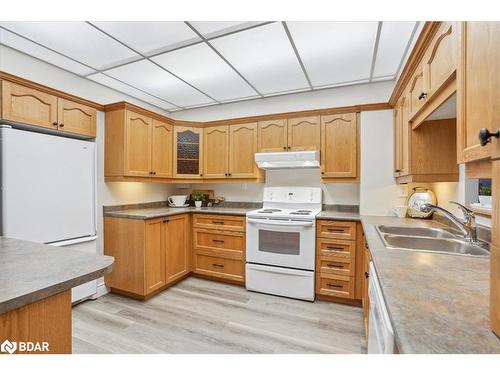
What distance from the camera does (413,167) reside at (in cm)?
191

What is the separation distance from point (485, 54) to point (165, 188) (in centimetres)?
365

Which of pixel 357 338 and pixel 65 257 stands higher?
pixel 65 257

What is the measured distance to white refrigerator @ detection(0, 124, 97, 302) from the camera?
76.6 inches

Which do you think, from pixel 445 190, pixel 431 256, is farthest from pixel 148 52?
pixel 445 190

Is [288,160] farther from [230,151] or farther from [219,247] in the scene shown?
[219,247]

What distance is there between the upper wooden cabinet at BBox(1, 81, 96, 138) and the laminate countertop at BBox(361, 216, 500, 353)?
9.27 ft

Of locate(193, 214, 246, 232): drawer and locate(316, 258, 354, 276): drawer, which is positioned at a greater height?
locate(193, 214, 246, 232): drawer

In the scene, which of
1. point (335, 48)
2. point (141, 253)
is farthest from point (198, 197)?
point (335, 48)

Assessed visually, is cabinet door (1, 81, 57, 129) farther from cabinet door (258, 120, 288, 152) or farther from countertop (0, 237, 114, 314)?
cabinet door (258, 120, 288, 152)

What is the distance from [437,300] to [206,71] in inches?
105

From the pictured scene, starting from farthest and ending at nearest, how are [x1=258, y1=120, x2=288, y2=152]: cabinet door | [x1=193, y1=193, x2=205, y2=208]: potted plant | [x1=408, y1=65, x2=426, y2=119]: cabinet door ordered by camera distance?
1. [x1=193, y1=193, x2=205, y2=208]: potted plant
2. [x1=258, y1=120, x2=288, y2=152]: cabinet door
3. [x1=408, y1=65, x2=426, y2=119]: cabinet door

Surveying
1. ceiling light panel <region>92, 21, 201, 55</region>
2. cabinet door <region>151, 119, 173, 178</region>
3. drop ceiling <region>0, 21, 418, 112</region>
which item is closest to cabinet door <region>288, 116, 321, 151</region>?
drop ceiling <region>0, 21, 418, 112</region>

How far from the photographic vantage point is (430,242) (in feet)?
5.48
